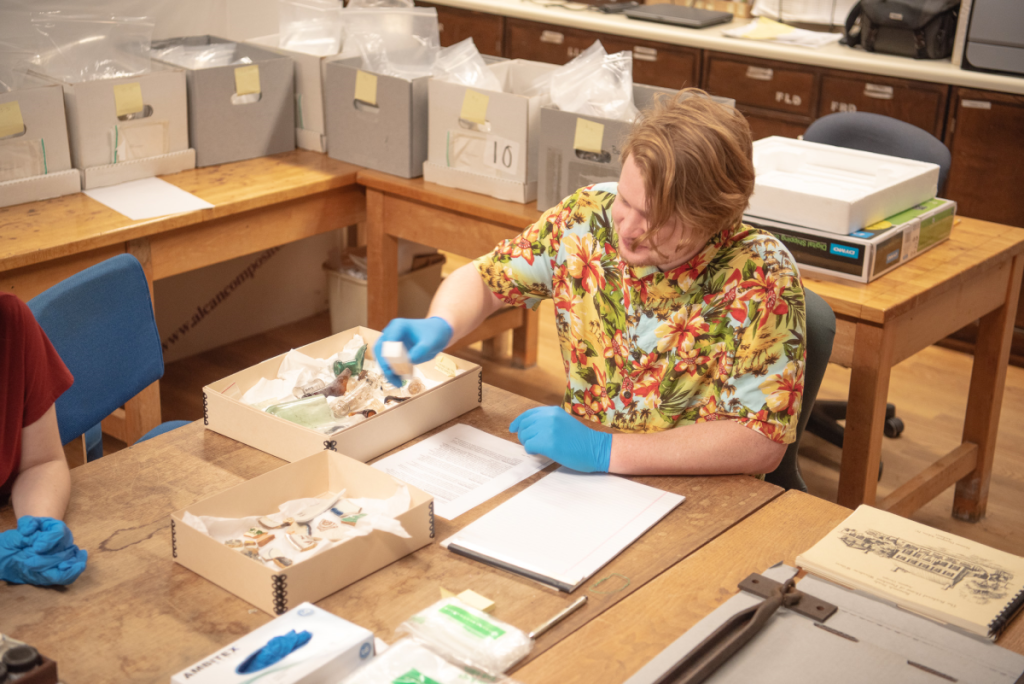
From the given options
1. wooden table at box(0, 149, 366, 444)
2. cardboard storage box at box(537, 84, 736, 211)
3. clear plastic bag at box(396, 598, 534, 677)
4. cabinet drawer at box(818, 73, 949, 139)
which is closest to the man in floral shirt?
clear plastic bag at box(396, 598, 534, 677)

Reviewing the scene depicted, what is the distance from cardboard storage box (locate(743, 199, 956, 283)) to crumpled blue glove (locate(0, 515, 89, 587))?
1573mm

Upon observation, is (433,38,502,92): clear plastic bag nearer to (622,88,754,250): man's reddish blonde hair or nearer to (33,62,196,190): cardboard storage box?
(33,62,196,190): cardboard storage box

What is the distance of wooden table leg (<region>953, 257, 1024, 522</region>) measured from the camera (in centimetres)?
241

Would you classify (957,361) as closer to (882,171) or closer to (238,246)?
(882,171)

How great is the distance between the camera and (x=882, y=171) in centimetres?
228

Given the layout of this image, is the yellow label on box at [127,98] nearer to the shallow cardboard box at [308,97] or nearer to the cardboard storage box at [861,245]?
the shallow cardboard box at [308,97]

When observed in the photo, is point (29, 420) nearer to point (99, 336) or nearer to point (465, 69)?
point (99, 336)

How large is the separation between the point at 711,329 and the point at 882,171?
1.09 meters

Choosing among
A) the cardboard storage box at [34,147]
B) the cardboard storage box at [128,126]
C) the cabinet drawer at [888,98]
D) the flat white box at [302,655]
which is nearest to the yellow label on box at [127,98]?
the cardboard storage box at [128,126]

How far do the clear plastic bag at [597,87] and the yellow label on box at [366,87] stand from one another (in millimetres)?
504

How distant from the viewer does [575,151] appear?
2.42 meters

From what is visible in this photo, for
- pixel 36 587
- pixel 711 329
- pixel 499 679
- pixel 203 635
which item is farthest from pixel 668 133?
pixel 36 587

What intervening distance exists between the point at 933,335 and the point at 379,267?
5.00 feet

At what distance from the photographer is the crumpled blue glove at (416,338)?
1444mm
